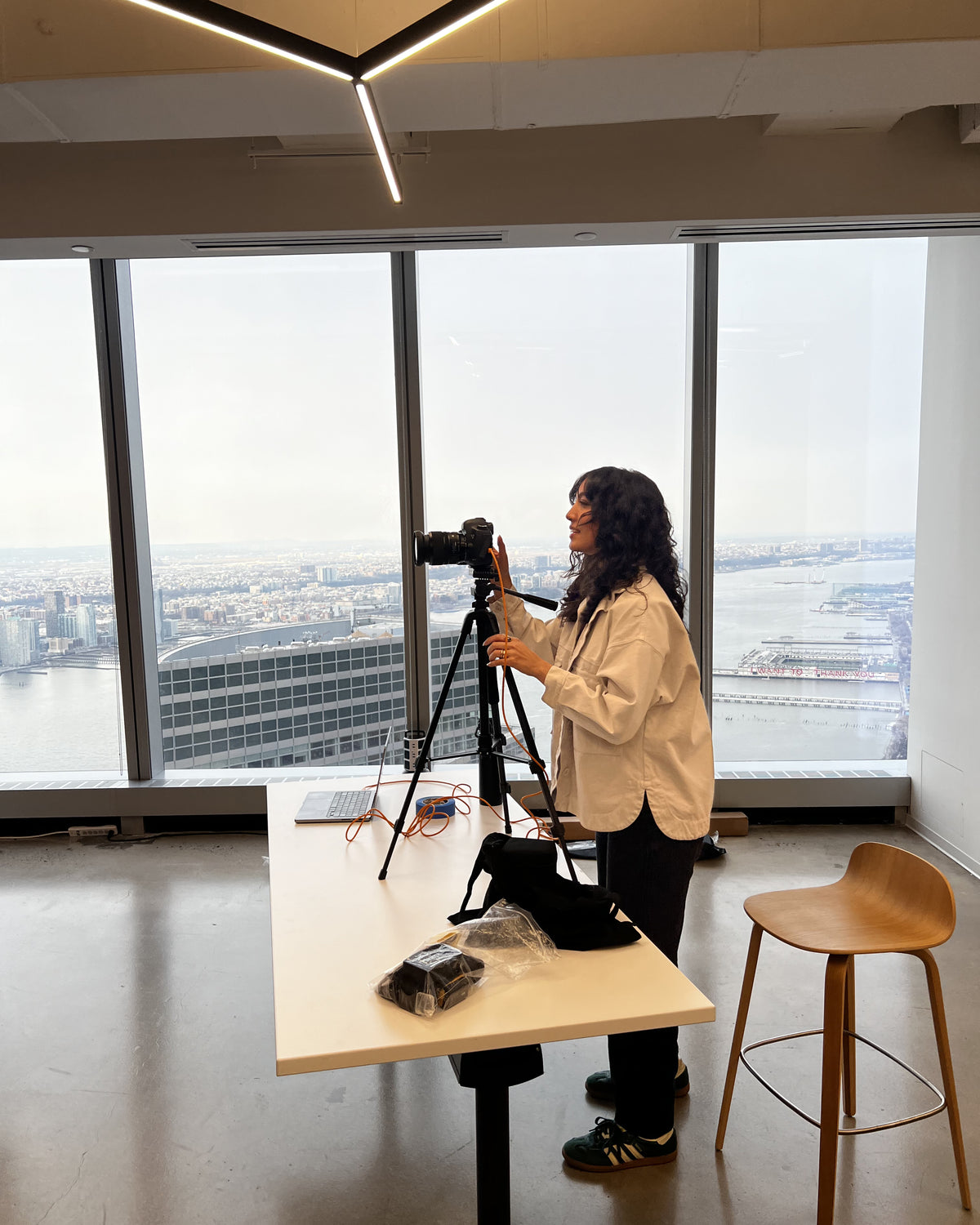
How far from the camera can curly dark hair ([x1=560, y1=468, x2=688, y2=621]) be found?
1927 mm

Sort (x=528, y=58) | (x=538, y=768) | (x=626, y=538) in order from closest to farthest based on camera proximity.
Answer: (x=538, y=768) < (x=626, y=538) < (x=528, y=58)

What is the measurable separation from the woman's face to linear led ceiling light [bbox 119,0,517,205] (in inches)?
38.1

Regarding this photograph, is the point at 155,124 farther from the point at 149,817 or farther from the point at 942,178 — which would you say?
the point at 149,817

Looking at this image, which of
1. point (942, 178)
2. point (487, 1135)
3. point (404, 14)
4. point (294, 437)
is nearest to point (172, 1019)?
point (487, 1135)

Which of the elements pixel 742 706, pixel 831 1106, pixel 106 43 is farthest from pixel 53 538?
pixel 831 1106

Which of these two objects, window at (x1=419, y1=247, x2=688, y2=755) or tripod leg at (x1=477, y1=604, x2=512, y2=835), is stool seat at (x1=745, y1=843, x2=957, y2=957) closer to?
tripod leg at (x1=477, y1=604, x2=512, y2=835)

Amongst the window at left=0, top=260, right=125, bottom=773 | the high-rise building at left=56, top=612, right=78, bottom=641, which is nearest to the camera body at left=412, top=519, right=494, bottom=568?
the window at left=0, top=260, right=125, bottom=773

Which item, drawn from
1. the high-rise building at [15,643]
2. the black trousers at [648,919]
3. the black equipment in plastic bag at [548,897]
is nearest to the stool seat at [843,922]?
the black trousers at [648,919]

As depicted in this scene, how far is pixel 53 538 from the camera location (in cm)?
424

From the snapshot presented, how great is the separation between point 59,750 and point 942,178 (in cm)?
473

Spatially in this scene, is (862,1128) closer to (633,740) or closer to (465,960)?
(633,740)

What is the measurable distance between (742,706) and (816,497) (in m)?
1.11

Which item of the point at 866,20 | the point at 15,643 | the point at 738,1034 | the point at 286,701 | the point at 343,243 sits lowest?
the point at 738,1034

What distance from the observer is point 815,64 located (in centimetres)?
231
